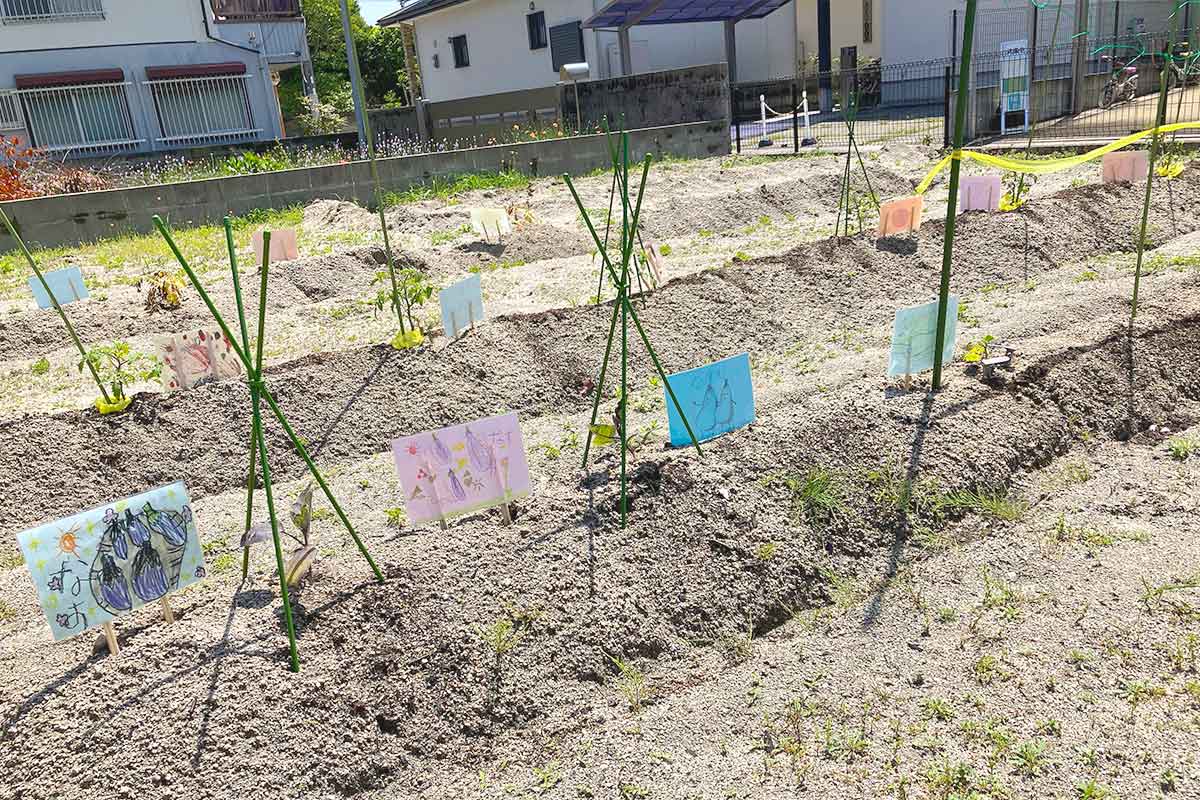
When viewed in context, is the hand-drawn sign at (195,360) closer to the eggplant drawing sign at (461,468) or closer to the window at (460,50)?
the eggplant drawing sign at (461,468)

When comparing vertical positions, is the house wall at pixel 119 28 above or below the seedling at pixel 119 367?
above

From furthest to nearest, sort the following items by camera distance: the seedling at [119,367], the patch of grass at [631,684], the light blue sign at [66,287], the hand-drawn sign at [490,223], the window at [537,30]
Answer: the window at [537,30] < the hand-drawn sign at [490,223] < the light blue sign at [66,287] < the seedling at [119,367] < the patch of grass at [631,684]

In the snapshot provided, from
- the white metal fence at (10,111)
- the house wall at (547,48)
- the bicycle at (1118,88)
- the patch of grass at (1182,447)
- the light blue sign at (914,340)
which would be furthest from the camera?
the house wall at (547,48)

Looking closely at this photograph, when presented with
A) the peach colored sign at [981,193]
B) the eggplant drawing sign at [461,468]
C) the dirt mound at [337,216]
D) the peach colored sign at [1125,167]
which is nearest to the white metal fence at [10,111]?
the dirt mound at [337,216]

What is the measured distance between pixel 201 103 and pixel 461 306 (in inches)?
650

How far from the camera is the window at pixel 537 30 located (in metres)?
22.5

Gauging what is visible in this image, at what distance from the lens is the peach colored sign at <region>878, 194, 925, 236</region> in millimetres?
7359

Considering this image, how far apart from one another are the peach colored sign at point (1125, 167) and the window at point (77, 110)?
17884mm

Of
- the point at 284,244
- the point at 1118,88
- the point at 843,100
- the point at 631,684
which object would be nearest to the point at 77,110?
the point at 284,244

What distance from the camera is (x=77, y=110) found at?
17.8 meters

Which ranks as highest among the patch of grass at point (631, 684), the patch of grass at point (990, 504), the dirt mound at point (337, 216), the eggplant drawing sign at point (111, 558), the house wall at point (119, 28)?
the house wall at point (119, 28)

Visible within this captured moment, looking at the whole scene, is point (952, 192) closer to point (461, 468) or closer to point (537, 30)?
point (461, 468)

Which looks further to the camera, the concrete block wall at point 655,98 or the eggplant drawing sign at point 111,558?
the concrete block wall at point 655,98

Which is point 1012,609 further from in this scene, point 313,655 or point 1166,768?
point 313,655
